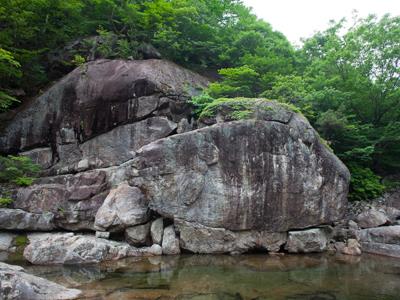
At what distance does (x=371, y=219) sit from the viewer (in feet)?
51.8

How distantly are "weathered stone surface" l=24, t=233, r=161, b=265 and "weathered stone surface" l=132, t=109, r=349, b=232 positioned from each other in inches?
86.2

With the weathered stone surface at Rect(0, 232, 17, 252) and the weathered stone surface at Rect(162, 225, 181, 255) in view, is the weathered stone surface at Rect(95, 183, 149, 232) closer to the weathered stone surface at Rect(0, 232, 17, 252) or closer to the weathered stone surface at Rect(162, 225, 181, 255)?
the weathered stone surface at Rect(162, 225, 181, 255)

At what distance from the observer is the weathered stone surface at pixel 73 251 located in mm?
10797

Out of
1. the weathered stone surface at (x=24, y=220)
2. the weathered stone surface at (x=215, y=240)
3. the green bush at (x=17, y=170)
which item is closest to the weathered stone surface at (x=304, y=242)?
the weathered stone surface at (x=215, y=240)

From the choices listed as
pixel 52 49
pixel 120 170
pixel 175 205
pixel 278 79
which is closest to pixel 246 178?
pixel 175 205

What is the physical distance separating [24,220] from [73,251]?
3870 millimetres

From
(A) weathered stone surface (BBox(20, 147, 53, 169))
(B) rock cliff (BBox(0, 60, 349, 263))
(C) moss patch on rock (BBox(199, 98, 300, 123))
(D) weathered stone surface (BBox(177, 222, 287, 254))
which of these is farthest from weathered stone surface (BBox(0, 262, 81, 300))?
(A) weathered stone surface (BBox(20, 147, 53, 169))

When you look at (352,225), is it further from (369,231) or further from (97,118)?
(97,118)

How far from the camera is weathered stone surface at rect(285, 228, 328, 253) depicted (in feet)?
44.9

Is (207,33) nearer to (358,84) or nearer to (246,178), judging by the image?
(358,84)

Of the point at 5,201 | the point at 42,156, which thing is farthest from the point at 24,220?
the point at 42,156

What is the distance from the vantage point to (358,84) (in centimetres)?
2008

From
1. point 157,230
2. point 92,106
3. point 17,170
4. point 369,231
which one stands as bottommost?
point 157,230

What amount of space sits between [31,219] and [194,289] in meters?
8.75
